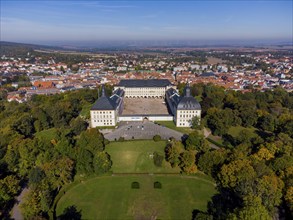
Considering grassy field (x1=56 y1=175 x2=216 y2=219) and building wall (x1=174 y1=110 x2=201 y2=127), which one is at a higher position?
building wall (x1=174 y1=110 x2=201 y2=127)

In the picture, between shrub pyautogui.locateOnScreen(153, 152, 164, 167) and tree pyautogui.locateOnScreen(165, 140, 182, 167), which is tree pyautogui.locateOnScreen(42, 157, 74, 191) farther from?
tree pyautogui.locateOnScreen(165, 140, 182, 167)

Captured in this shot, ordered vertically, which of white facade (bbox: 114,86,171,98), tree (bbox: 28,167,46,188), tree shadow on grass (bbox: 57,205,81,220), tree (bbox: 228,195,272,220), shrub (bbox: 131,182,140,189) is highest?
white facade (bbox: 114,86,171,98)

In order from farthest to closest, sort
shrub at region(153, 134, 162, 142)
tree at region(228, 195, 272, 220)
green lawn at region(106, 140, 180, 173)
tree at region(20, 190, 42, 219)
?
shrub at region(153, 134, 162, 142) < green lawn at region(106, 140, 180, 173) < tree at region(20, 190, 42, 219) < tree at region(228, 195, 272, 220)

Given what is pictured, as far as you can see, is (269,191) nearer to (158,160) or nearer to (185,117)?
(158,160)

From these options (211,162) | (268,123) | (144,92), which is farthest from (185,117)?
(144,92)

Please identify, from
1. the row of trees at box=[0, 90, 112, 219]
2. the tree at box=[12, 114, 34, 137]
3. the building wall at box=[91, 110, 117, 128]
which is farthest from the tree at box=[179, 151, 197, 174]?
the tree at box=[12, 114, 34, 137]

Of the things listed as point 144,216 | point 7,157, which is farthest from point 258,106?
point 7,157

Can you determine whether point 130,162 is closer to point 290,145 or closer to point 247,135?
point 247,135

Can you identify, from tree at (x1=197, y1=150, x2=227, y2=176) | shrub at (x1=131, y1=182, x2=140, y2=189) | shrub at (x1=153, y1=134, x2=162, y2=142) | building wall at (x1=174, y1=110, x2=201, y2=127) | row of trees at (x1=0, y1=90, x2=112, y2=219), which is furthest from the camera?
building wall at (x1=174, y1=110, x2=201, y2=127)
